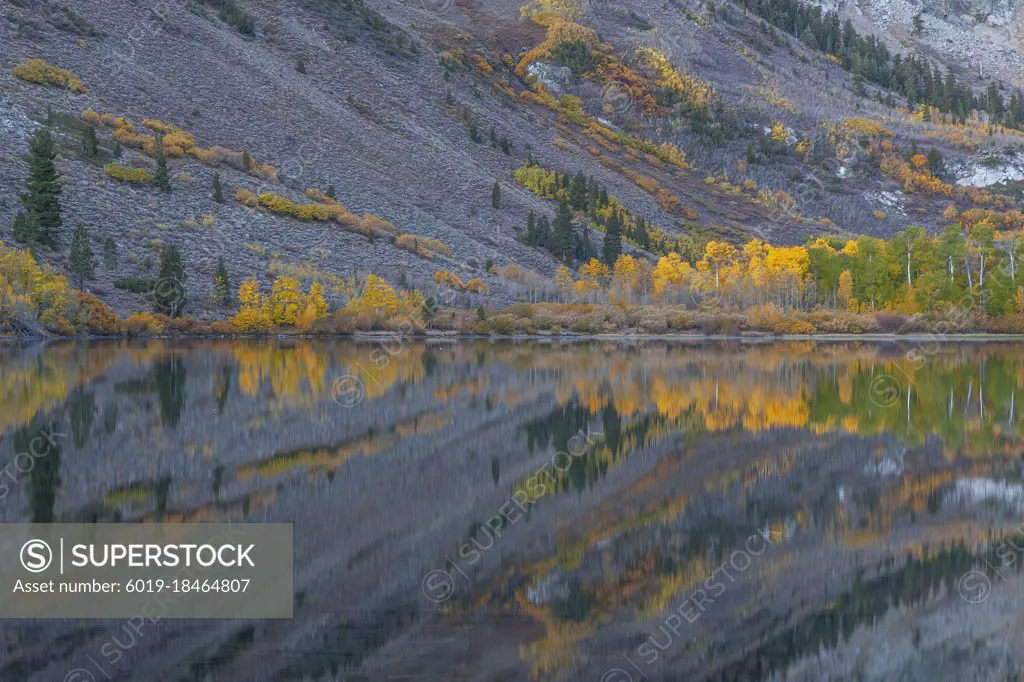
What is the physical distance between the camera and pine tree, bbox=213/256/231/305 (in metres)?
69.7

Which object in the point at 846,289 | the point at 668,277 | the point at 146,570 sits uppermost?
the point at 146,570

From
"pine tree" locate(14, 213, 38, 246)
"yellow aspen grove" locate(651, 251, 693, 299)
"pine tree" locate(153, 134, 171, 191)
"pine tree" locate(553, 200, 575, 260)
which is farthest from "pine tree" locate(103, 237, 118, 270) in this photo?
"pine tree" locate(553, 200, 575, 260)

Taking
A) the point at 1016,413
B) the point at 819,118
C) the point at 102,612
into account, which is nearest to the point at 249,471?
the point at 102,612

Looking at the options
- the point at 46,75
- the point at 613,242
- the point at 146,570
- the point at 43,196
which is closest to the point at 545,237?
the point at 613,242

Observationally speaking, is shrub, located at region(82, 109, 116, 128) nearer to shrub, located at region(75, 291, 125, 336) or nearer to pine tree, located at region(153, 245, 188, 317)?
pine tree, located at region(153, 245, 188, 317)

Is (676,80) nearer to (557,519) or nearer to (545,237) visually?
(545,237)

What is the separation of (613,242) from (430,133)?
26.8 m

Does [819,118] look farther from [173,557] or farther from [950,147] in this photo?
[173,557]

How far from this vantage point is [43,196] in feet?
220

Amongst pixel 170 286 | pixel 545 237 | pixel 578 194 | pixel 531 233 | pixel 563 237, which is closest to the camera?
pixel 170 286

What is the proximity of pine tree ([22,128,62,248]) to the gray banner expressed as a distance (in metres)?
57.5

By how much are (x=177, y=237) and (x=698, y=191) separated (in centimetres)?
8563

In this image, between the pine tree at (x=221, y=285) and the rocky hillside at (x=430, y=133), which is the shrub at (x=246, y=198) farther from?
the pine tree at (x=221, y=285)

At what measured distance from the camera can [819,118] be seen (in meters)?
168
